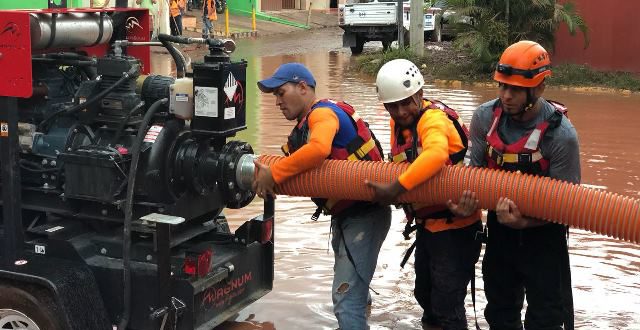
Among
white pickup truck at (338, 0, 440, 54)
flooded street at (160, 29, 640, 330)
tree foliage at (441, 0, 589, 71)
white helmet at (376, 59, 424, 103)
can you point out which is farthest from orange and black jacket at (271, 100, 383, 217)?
white pickup truck at (338, 0, 440, 54)

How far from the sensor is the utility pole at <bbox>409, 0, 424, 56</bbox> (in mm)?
20703

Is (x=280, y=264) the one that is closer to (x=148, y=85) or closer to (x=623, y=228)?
(x=148, y=85)

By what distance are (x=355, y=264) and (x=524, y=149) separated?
1137 millimetres

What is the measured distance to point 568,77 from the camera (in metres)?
18.4

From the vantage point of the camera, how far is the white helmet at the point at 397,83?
4.73 metres

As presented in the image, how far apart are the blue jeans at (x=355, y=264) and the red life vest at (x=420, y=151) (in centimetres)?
26

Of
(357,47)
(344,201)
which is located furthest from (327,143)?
(357,47)

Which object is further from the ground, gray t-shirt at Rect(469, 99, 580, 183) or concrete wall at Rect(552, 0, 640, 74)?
concrete wall at Rect(552, 0, 640, 74)

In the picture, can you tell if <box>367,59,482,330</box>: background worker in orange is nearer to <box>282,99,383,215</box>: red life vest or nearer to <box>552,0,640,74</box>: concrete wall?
<box>282,99,383,215</box>: red life vest

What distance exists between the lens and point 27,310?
4660mm

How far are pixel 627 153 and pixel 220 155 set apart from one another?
773cm

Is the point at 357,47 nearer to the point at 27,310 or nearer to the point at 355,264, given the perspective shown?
the point at 355,264

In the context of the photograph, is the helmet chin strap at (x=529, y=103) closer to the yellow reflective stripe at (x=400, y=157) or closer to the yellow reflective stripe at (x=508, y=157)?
the yellow reflective stripe at (x=508, y=157)

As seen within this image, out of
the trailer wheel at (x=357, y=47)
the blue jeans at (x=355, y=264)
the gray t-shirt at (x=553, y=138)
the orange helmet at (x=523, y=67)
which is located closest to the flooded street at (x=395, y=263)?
the blue jeans at (x=355, y=264)
